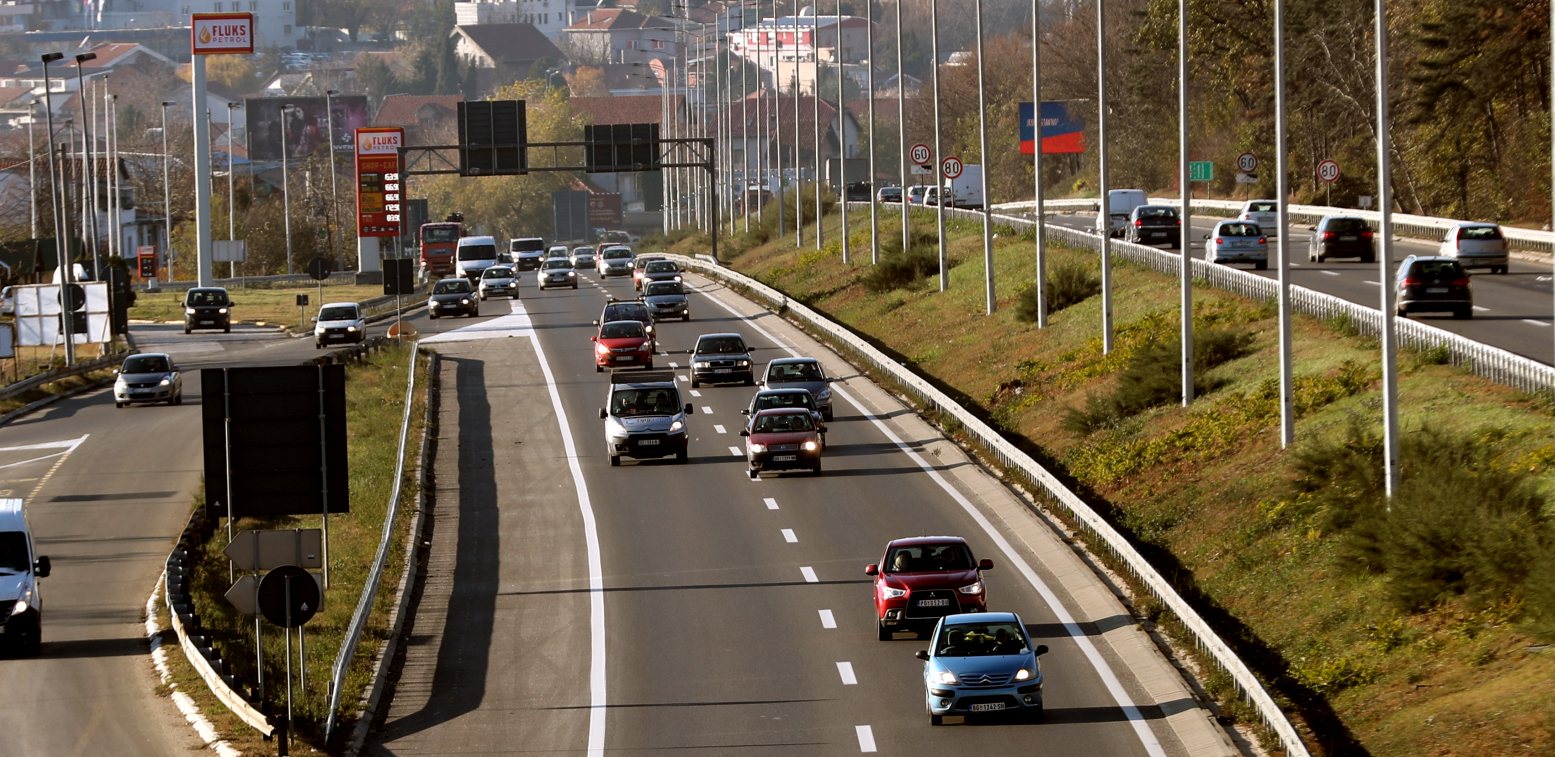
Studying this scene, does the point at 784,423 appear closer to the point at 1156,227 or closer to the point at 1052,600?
the point at 1052,600

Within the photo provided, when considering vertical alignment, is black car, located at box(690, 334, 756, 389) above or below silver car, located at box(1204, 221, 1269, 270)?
below

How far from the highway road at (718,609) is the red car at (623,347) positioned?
7205mm

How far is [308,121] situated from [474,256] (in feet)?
301

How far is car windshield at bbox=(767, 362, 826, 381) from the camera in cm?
4188

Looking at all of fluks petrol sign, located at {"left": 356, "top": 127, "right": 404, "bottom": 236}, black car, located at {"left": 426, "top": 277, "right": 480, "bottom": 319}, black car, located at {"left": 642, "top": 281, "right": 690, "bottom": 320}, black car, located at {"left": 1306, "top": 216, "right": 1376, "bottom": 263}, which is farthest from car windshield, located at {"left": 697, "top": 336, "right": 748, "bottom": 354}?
fluks petrol sign, located at {"left": 356, "top": 127, "right": 404, "bottom": 236}

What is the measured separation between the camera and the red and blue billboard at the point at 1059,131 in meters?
110

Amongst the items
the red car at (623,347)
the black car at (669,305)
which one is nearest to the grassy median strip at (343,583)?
the red car at (623,347)

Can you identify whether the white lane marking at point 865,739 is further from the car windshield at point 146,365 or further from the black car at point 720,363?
the car windshield at point 146,365

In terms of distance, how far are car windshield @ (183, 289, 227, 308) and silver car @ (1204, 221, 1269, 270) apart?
151 ft

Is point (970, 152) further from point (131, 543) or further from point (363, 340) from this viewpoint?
point (131, 543)

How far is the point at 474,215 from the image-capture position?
19425 centimetres

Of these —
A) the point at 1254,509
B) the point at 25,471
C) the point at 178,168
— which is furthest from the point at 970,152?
the point at 1254,509

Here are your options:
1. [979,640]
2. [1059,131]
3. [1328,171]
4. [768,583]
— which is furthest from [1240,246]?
[1059,131]

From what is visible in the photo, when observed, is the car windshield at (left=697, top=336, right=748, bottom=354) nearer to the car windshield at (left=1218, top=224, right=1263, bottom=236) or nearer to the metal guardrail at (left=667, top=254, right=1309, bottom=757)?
the metal guardrail at (left=667, top=254, right=1309, bottom=757)
